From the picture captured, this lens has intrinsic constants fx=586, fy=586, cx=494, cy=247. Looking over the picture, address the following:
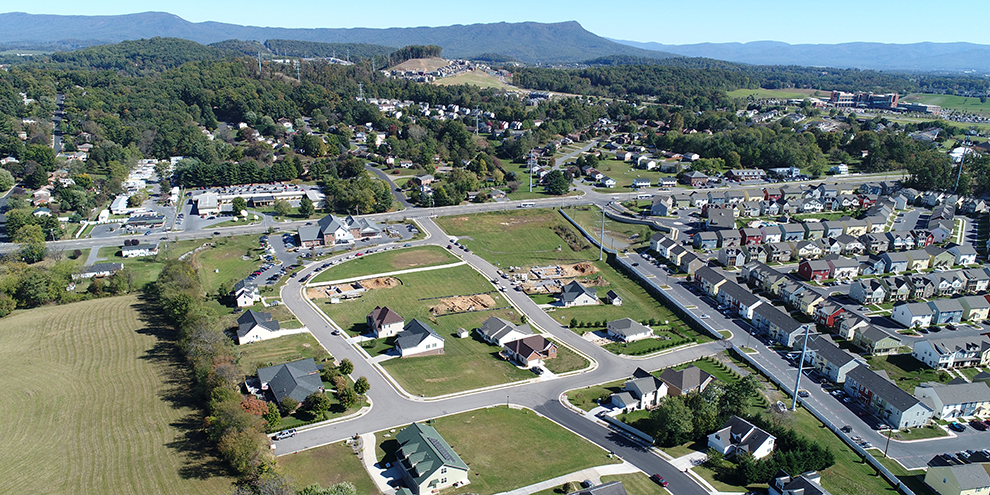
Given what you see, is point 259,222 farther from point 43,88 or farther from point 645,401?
point 43,88

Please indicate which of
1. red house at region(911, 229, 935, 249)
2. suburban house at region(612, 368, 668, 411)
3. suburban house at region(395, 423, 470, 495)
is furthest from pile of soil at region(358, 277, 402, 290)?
red house at region(911, 229, 935, 249)

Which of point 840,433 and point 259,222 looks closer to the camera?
point 840,433

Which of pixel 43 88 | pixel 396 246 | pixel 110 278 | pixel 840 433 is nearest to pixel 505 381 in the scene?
pixel 840 433

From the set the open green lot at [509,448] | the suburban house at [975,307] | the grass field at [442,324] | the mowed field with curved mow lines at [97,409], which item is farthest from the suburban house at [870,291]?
the mowed field with curved mow lines at [97,409]

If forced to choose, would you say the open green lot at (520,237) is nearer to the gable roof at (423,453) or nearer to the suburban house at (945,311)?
the suburban house at (945,311)

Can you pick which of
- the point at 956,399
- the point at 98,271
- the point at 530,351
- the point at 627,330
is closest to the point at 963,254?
the point at 956,399

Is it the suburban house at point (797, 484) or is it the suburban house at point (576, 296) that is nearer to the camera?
the suburban house at point (797, 484)

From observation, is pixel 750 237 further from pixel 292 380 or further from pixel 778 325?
pixel 292 380
